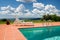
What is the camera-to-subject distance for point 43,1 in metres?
15.4

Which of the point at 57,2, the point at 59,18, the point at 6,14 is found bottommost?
the point at 59,18

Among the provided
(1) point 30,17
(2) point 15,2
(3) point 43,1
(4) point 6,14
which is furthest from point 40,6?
(4) point 6,14

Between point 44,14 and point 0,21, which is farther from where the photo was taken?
point 44,14

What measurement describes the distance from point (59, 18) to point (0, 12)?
6.44m

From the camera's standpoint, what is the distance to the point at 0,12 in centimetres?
1475

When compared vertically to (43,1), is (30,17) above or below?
below

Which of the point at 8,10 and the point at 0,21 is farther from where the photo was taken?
the point at 8,10

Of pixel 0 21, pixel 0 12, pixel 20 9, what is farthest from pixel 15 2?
pixel 0 21

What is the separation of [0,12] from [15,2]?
220 cm

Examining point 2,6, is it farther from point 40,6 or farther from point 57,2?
point 57,2

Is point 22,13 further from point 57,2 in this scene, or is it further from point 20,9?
point 57,2

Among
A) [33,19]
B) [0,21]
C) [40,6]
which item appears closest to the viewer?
[0,21]

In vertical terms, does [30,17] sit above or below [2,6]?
below

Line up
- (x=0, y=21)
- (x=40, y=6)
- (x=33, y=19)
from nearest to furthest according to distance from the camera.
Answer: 1. (x=0, y=21)
2. (x=33, y=19)
3. (x=40, y=6)
